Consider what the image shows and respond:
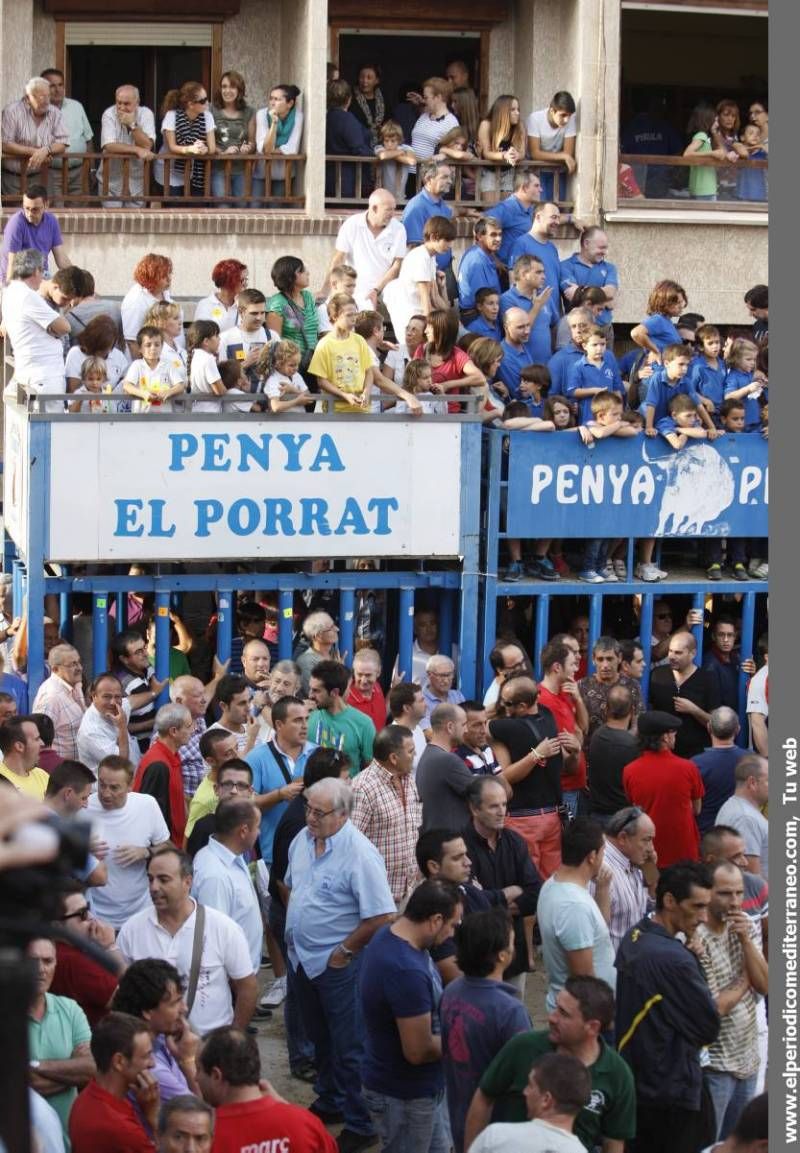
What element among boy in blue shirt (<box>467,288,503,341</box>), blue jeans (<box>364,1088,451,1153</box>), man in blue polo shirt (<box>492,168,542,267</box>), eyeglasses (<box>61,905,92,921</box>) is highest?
man in blue polo shirt (<box>492,168,542,267</box>)

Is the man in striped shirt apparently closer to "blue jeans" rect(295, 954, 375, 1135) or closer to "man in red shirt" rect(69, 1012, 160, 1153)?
"blue jeans" rect(295, 954, 375, 1135)

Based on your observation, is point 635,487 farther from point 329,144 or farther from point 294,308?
point 329,144

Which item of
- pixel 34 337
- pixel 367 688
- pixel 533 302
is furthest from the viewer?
pixel 533 302

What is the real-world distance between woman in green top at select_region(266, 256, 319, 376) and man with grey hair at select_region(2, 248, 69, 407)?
1.58 metres

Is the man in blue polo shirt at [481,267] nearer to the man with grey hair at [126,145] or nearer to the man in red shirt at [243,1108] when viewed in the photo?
the man with grey hair at [126,145]

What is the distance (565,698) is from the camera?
11.8 meters

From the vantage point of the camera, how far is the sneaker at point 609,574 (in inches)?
534

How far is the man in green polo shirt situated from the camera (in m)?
6.66

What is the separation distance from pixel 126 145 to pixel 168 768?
900cm

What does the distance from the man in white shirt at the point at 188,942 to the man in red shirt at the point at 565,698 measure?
3.97 metres

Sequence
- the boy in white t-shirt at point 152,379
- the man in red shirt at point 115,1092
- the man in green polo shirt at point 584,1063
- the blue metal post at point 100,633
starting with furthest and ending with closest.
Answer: the boy in white t-shirt at point 152,379, the blue metal post at point 100,633, the man in green polo shirt at point 584,1063, the man in red shirt at point 115,1092

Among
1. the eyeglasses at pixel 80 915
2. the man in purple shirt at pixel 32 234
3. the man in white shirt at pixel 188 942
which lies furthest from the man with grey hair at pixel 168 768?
the man in purple shirt at pixel 32 234

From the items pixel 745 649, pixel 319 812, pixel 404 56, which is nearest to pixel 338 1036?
pixel 319 812

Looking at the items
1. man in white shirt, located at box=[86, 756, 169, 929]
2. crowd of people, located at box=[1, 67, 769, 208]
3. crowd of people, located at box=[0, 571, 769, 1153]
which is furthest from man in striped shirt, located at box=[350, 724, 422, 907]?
crowd of people, located at box=[1, 67, 769, 208]
